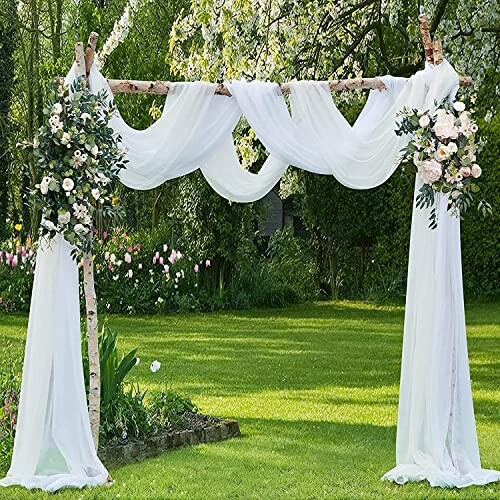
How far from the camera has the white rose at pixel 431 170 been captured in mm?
6180

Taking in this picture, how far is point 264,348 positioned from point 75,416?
229 inches

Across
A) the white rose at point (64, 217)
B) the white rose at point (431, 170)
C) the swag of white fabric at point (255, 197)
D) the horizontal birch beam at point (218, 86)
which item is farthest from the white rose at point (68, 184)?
the white rose at point (431, 170)

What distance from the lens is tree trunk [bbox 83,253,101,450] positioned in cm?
626

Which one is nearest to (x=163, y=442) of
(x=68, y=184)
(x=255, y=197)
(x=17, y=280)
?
(x=255, y=197)

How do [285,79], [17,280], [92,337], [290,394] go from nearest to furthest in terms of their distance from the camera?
[92,337] → [290,394] → [285,79] → [17,280]

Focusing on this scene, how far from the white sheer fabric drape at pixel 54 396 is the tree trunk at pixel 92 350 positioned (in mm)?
114

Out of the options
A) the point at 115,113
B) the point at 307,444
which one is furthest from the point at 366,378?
the point at 115,113

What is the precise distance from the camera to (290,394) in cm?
913

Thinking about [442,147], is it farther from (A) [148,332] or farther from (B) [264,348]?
(A) [148,332]

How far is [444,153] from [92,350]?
7.53ft

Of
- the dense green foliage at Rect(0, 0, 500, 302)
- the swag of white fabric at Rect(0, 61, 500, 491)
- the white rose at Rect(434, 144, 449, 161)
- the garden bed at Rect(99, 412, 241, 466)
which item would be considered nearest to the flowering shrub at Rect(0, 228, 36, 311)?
the dense green foliage at Rect(0, 0, 500, 302)

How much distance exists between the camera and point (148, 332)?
12812mm

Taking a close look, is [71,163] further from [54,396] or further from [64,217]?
[54,396]

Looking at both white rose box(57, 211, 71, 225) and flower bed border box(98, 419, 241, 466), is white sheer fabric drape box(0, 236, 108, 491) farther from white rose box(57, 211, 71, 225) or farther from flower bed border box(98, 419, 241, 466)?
flower bed border box(98, 419, 241, 466)
